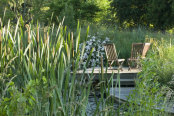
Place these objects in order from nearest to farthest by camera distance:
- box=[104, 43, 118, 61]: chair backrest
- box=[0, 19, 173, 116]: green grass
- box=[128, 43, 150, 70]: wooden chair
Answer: box=[0, 19, 173, 116]: green grass
box=[128, 43, 150, 70]: wooden chair
box=[104, 43, 118, 61]: chair backrest

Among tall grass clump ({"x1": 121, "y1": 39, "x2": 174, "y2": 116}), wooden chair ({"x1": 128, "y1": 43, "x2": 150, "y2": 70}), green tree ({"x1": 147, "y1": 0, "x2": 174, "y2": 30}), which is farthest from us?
green tree ({"x1": 147, "y1": 0, "x2": 174, "y2": 30})

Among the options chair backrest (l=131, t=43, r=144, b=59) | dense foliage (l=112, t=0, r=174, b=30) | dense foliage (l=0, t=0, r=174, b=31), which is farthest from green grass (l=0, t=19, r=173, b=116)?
dense foliage (l=112, t=0, r=174, b=30)

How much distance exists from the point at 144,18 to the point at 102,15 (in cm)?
518

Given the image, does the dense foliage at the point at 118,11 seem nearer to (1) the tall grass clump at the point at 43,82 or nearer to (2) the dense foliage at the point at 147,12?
(2) the dense foliage at the point at 147,12

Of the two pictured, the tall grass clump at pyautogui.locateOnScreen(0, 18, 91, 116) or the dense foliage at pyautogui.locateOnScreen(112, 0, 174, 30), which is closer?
the tall grass clump at pyautogui.locateOnScreen(0, 18, 91, 116)

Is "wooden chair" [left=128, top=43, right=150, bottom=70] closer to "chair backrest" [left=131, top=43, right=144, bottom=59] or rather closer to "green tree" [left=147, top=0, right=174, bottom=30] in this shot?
"chair backrest" [left=131, top=43, right=144, bottom=59]

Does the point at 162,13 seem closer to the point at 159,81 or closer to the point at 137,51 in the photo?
the point at 137,51

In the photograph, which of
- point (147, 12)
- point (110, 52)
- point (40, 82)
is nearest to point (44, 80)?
point (40, 82)

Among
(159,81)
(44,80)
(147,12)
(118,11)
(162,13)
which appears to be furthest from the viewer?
(118,11)

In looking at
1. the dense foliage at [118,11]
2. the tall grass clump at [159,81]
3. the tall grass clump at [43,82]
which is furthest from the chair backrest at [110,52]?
the dense foliage at [118,11]

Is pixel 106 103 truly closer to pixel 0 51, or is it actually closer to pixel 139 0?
pixel 0 51

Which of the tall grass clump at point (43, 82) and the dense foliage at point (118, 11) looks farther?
the dense foliage at point (118, 11)

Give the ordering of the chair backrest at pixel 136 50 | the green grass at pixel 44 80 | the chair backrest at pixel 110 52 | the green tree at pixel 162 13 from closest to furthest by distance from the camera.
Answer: the green grass at pixel 44 80
the chair backrest at pixel 110 52
the chair backrest at pixel 136 50
the green tree at pixel 162 13

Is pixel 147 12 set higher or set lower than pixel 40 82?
lower
